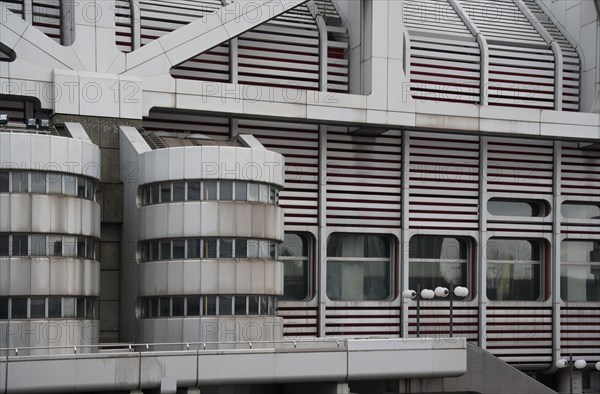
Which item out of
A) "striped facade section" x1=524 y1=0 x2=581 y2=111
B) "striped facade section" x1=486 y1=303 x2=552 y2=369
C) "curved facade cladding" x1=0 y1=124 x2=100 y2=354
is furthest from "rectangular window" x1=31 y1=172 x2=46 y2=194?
"striped facade section" x1=524 y1=0 x2=581 y2=111

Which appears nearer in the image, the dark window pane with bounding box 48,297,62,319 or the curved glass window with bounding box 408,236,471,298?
the dark window pane with bounding box 48,297,62,319

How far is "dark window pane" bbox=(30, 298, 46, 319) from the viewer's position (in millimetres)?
35031

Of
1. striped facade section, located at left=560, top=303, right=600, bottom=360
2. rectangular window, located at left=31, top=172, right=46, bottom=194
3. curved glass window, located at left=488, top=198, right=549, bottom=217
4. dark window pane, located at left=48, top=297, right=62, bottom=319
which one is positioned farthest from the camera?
striped facade section, located at left=560, top=303, right=600, bottom=360

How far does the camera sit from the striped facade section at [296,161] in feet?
146

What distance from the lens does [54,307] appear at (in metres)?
35.4

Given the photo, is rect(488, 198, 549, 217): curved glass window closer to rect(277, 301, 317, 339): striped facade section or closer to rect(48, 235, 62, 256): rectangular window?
rect(277, 301, 317, 339): striped facade section

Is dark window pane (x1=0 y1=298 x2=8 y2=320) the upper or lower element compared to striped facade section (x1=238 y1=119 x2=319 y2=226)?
lower

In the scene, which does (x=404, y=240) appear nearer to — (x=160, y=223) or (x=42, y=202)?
(x=160, y=223)

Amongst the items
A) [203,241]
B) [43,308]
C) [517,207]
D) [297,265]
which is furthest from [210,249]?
[517,207]

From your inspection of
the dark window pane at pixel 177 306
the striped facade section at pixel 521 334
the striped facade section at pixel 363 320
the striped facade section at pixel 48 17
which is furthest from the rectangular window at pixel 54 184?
the striped facade section at pixel 521 334

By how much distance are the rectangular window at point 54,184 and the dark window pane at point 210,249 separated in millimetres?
5021

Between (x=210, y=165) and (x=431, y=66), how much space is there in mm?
14472

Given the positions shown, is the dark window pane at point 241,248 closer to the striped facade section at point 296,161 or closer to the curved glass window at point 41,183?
the curved glass window at point 41,183

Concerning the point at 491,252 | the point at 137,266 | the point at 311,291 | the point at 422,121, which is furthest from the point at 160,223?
the point at 491,252
